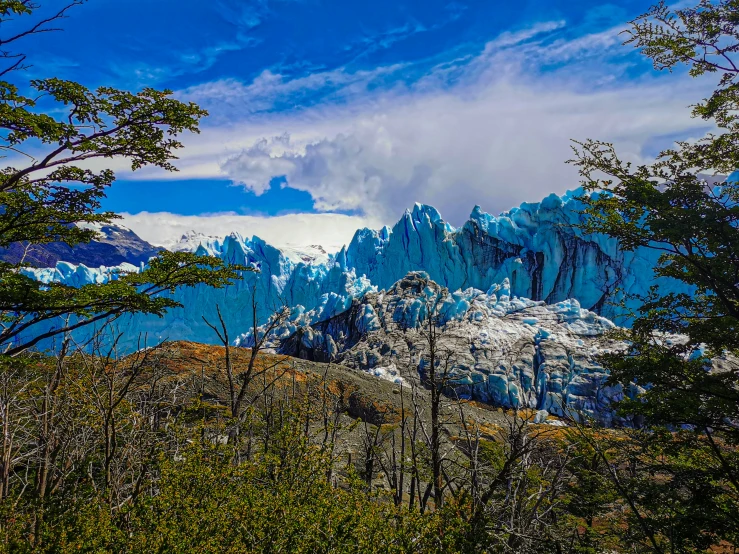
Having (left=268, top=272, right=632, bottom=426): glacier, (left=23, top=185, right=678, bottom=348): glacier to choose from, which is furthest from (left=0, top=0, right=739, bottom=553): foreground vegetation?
(left=23, top=185, right=678, bottom=348): glacier

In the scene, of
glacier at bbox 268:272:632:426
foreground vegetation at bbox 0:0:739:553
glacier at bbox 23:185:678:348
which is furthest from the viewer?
glacier at bbox 23:185:678:348

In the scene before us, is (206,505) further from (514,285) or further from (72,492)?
(514,285)

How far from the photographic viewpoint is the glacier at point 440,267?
81.8 metres

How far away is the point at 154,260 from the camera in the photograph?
32.3 ft

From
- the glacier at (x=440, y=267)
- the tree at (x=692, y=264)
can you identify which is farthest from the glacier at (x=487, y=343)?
the tree at (x=692, y=264)

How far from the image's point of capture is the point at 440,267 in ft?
337

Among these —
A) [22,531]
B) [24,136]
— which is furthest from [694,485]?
[24,136]

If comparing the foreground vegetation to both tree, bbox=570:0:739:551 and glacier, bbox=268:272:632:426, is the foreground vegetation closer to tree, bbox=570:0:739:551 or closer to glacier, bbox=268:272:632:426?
tree, bbox=570:0:739:551

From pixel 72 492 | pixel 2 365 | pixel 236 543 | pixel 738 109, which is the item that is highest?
pixel 738 109

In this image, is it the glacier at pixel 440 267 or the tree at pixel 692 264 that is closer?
the tree at pixel 692 264

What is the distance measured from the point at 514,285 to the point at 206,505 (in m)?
89.5

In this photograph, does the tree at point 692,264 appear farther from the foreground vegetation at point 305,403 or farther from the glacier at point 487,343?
the glacier at point 487,343

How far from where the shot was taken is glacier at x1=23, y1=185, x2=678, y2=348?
3219 inches

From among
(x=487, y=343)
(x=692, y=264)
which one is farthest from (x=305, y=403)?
(x=487, y=343)
